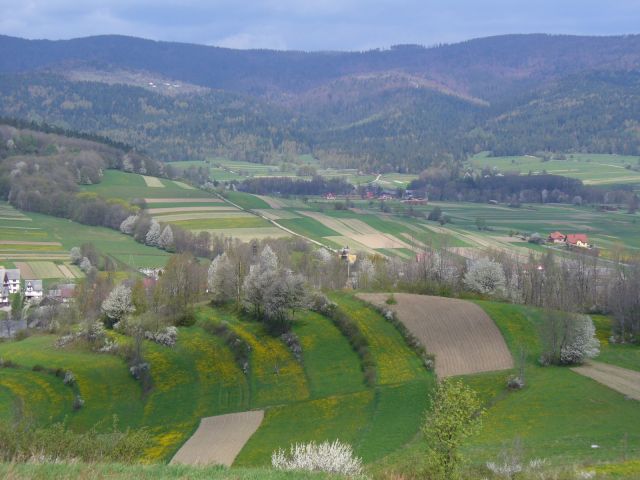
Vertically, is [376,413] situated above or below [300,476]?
below

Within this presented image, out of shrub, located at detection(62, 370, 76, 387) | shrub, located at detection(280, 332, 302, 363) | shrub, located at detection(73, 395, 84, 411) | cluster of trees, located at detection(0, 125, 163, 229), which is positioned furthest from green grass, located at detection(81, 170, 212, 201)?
shrub, located at detection(73, 395, 84, 411)

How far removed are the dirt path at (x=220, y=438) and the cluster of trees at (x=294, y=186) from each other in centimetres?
12709

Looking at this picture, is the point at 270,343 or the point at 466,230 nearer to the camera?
the point at 270,343

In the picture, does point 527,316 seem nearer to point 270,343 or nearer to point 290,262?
point 270,343

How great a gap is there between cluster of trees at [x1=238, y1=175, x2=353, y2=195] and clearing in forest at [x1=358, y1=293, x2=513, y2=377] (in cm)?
10906

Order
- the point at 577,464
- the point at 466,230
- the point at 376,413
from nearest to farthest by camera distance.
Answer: the point at 577,464 → the point at 376,413 → the point at 466,230

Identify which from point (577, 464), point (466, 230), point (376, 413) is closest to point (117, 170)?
point (466, 230)

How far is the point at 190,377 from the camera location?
166ft

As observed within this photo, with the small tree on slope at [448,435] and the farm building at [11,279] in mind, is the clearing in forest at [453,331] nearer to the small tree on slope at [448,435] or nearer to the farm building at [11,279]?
the small tree on slope at [448,435]

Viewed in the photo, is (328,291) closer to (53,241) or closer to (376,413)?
(376,413)

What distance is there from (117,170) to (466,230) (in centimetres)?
6772

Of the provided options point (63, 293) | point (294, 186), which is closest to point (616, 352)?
point (63, 293)

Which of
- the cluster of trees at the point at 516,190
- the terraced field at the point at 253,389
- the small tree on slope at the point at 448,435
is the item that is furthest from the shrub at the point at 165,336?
the cluster of trees at the point at 516,190

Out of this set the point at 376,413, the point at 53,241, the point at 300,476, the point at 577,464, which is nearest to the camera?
the point at 300,476
